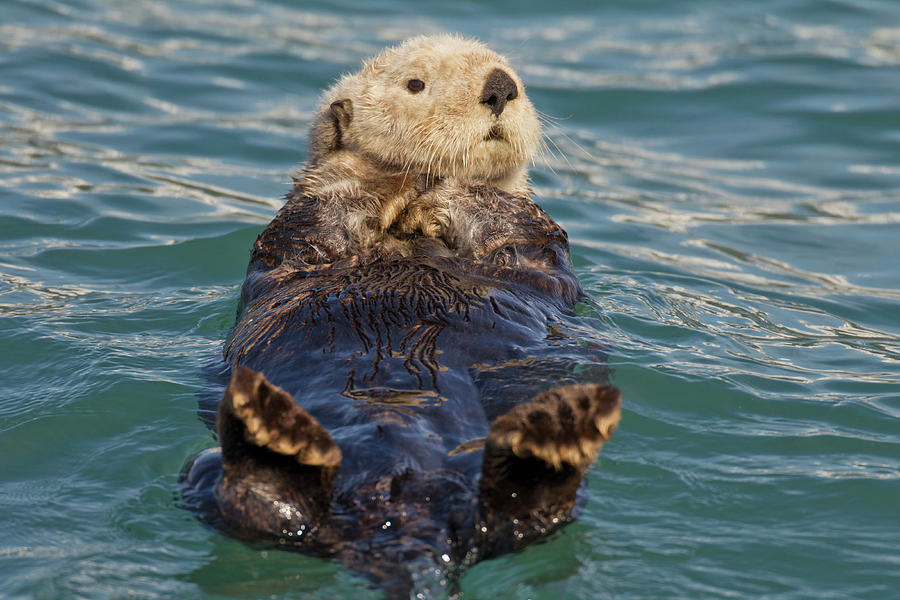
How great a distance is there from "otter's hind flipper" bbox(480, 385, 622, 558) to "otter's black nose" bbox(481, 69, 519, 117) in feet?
6.28

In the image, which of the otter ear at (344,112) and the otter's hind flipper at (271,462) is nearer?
the otter's hind flipper at (271,462)

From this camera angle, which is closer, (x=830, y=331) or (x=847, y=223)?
(x=830, y=331)

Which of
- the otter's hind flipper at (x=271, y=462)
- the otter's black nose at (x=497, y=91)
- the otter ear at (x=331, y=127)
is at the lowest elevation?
the otter's hind flipper at (x=271, y=462)

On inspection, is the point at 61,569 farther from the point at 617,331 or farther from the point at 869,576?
the point at 617,331

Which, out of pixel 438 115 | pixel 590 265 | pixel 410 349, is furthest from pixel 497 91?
pixel 590 265

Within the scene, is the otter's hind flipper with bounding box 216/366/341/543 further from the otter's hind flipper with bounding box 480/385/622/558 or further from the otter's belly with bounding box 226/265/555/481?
the otter's hind flipper with bounding box 480/385/622/558

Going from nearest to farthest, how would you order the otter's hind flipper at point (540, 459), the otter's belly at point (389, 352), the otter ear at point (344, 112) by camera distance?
the otter's hind flipper at point (540, 459)
the otter's belly at point (389, 352)
the otter ear at point (344, 112)

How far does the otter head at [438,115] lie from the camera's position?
4.21 metres

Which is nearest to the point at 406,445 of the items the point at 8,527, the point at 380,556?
the point at 380,556

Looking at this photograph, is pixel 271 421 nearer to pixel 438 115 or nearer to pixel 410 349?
pixel 410 349

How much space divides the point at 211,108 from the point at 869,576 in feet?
23.6

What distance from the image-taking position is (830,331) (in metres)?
5.23

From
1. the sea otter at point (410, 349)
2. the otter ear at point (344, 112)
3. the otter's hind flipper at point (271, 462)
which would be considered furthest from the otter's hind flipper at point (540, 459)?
the otter ear at point (344, 112)

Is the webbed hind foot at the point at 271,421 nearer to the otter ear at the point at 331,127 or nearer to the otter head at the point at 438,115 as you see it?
the otter head at the point at 438,115
